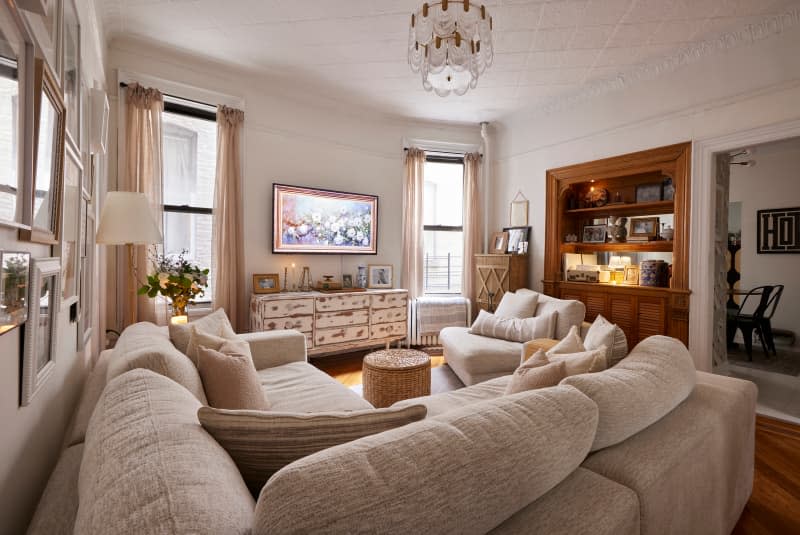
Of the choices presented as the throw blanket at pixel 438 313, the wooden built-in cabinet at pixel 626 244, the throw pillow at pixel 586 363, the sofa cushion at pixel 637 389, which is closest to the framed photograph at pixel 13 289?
the sofa cushion at pixel 637 389

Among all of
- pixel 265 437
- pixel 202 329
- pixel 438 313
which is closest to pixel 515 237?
pixel 438 313

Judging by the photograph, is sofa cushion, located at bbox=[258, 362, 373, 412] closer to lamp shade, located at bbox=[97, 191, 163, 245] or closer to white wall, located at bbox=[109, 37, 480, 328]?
lamp shade, located at bbox=[97, 191, 163, 245]

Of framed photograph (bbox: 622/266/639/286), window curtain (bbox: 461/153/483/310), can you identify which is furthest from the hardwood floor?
window curtain (bbox: 461/153/483/310)

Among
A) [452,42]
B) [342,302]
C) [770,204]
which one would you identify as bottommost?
[342,302]

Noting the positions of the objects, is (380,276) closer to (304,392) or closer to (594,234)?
(594,234)

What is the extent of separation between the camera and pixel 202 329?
94.1 inches

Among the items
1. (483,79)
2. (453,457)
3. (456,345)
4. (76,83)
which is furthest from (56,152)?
(483,79)

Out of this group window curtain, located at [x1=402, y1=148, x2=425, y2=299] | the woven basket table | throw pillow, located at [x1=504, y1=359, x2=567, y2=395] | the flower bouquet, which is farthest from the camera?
window curtain, located at [x1=402, y1=148, x2=425, y2=299]

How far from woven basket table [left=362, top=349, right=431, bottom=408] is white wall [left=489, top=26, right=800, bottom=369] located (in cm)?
265

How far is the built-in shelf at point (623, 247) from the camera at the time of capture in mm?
4020

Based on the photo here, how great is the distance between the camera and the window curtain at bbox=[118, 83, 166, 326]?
343 centimetres

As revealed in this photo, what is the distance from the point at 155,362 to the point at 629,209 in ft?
15.3

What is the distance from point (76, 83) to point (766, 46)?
4722 millimetres

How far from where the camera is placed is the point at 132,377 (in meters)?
1.13
